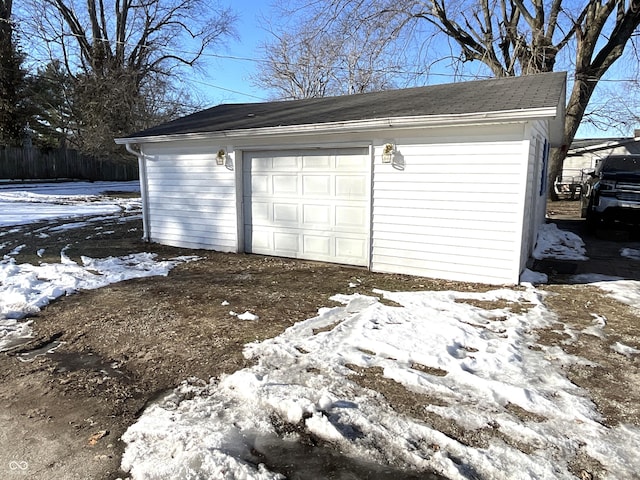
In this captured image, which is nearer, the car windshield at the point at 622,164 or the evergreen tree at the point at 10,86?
the car windshield at the point at 622,164

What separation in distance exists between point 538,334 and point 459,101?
3.60 m

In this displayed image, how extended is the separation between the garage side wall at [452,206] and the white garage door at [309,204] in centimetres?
38

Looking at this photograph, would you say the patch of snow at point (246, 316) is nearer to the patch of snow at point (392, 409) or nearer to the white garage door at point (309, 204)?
the patch of snow at point (392, 409)

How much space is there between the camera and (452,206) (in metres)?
5.78

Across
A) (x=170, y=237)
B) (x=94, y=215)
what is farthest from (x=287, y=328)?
(x=94, y=215)

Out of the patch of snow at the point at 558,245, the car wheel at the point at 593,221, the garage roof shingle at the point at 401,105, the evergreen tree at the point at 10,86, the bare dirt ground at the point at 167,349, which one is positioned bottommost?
the bare dirt ground at the point at 167,349

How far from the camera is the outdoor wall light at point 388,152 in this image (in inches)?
238

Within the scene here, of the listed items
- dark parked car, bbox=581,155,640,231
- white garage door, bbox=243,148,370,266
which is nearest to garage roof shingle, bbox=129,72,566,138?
white garage door, bbox=243,148,370,266

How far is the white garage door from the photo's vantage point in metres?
6.63

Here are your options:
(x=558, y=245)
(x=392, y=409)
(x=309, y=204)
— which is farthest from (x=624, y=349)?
(x=558, y=245)

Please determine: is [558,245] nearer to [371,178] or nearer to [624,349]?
[371,178]

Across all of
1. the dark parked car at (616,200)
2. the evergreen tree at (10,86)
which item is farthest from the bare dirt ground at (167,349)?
the evergreen tree at (10,86)

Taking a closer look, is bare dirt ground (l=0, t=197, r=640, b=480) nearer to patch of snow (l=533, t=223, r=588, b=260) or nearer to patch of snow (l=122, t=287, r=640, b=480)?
patch of snow (l=122, t=287, r=640, b=480)

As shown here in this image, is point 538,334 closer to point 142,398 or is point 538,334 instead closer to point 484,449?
point 484,449
